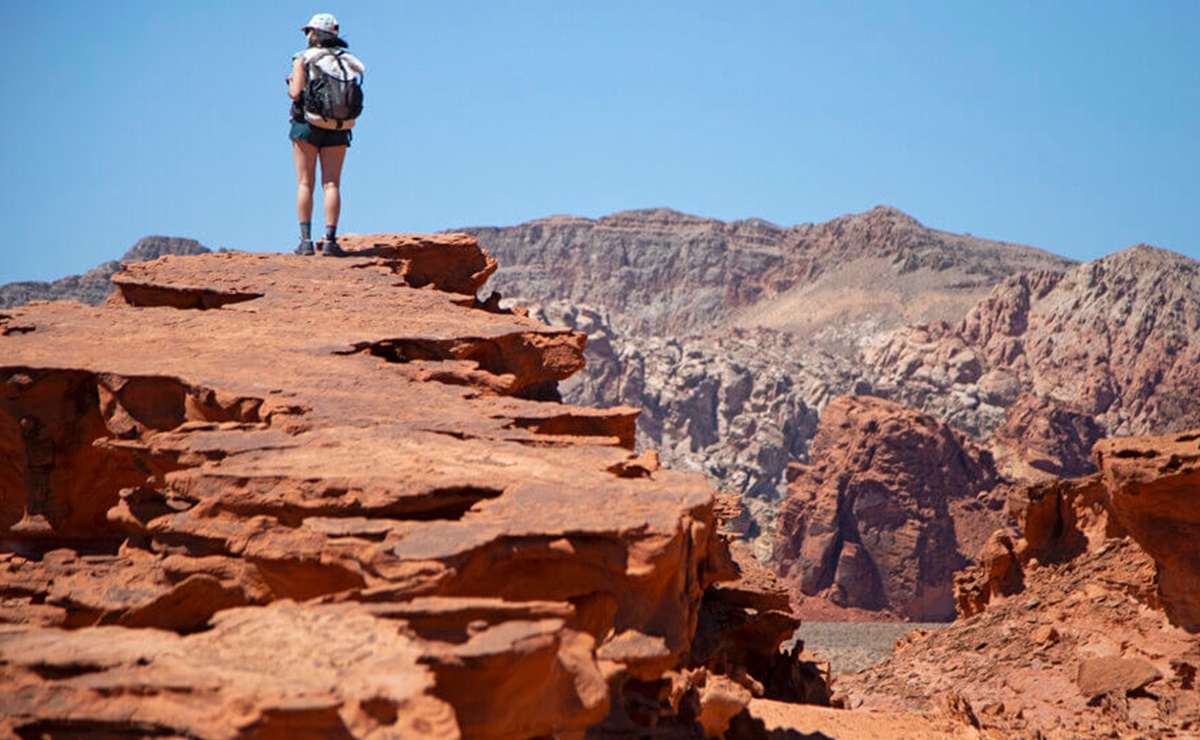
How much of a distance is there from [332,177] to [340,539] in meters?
8.39

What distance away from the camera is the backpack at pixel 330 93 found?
13.8 meters

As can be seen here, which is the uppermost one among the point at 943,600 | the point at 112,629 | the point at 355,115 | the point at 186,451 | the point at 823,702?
the point at 355,115

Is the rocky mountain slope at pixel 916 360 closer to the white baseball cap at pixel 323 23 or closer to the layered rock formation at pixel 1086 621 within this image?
the layered rock formation at pixel 1086 621

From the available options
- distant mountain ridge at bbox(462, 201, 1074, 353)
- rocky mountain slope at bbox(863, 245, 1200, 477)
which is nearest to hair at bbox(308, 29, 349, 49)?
rocky mountain slope at bbox(863, 245, 1200, 477)

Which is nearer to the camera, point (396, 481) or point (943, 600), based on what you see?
point (396, 481)

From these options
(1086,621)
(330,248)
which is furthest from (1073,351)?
(330,248)

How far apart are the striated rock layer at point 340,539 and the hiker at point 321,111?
219 cm

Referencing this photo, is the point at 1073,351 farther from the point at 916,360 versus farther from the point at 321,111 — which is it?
the point at 321,111

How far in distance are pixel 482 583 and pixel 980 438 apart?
6415cm

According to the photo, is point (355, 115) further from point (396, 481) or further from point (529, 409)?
point (396, 481)

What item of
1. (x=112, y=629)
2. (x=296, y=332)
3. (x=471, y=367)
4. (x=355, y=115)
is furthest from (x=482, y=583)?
(x=355, y=115)

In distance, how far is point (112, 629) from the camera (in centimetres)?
625

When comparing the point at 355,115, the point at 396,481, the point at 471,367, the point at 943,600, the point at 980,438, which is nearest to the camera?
the point at 396,481

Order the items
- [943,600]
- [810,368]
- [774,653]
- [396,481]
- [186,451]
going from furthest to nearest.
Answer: [810,368] < [943,600] < [774,653] < [186,451] < [396,481]
